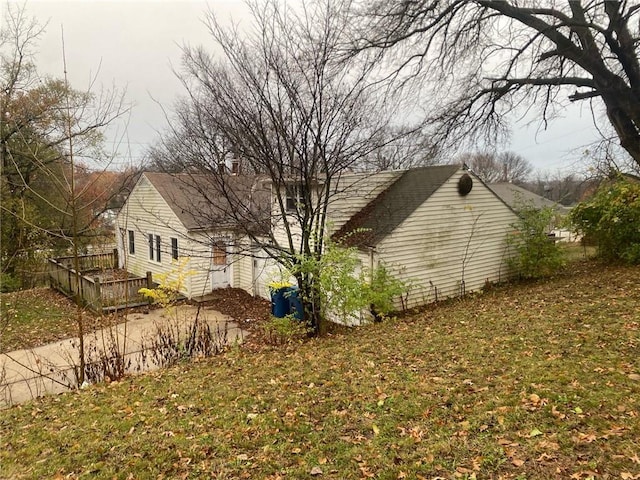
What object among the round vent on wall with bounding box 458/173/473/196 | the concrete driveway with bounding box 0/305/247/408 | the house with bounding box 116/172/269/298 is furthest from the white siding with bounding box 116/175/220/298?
the round vent on wall with bounding box 458/173/473/196

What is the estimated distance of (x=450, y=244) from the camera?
12047mm

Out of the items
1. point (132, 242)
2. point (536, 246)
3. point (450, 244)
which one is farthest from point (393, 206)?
point (132, 242)

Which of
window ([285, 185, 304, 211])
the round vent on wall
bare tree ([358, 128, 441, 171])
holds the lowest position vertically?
window ([285, 185, 304, 211])

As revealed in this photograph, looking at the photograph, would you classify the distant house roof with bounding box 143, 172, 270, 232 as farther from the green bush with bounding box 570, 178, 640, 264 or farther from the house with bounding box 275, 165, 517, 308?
the green bush with bounding box 570, 178, 640, 264

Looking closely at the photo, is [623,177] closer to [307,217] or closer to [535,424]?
[307,217]

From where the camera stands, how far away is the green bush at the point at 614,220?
38.3ft

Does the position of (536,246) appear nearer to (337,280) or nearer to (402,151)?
(402,151)

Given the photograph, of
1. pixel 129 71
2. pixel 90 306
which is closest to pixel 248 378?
pixel 129 71

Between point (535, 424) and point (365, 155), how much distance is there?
6.79 metres

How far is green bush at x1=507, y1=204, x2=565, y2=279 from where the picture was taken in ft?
40.9

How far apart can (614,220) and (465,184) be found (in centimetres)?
486

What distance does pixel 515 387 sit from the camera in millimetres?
4438

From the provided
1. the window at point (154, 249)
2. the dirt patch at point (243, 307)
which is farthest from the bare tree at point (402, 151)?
the window at point (154, 249)

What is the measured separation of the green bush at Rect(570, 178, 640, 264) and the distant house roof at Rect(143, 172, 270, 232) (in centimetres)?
1062
